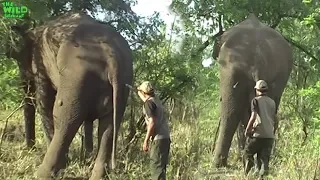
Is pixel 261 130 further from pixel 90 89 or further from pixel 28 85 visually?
pixel 28 85

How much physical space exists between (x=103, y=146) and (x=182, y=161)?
2.01 m

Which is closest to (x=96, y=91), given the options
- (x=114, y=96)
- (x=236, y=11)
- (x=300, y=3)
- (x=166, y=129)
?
(x=114, y=96)

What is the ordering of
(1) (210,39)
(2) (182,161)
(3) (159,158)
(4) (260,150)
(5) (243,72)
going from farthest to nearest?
1. (1) (210,39)
2. (5) (243,72)
3. (2) (182,161)
4. (4) (260,150)
5. (3) (159,158)

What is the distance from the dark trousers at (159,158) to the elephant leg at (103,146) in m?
0.85

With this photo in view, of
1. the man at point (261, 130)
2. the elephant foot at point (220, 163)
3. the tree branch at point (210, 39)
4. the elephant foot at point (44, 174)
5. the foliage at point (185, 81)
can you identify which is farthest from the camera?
the tree branch at point (210, 39)

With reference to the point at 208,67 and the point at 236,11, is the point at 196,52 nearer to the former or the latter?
the point at 236,11

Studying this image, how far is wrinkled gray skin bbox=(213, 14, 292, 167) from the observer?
38.8 feet

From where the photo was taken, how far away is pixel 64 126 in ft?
31.8

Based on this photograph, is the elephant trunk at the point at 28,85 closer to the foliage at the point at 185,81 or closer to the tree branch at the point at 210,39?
the foliage at the point at 185,81

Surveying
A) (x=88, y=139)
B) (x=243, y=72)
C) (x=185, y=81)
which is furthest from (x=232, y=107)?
(x=88, y=139)

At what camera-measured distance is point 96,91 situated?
968 cm

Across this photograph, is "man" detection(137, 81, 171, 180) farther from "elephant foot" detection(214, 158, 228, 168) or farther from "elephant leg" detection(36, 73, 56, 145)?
"elephant foot" detection(214, 158, 228, 168)

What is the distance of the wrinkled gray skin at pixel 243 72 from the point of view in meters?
11.8

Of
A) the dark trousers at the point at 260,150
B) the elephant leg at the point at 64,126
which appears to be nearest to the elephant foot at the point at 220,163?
the dark trousers at the point at 260,150
